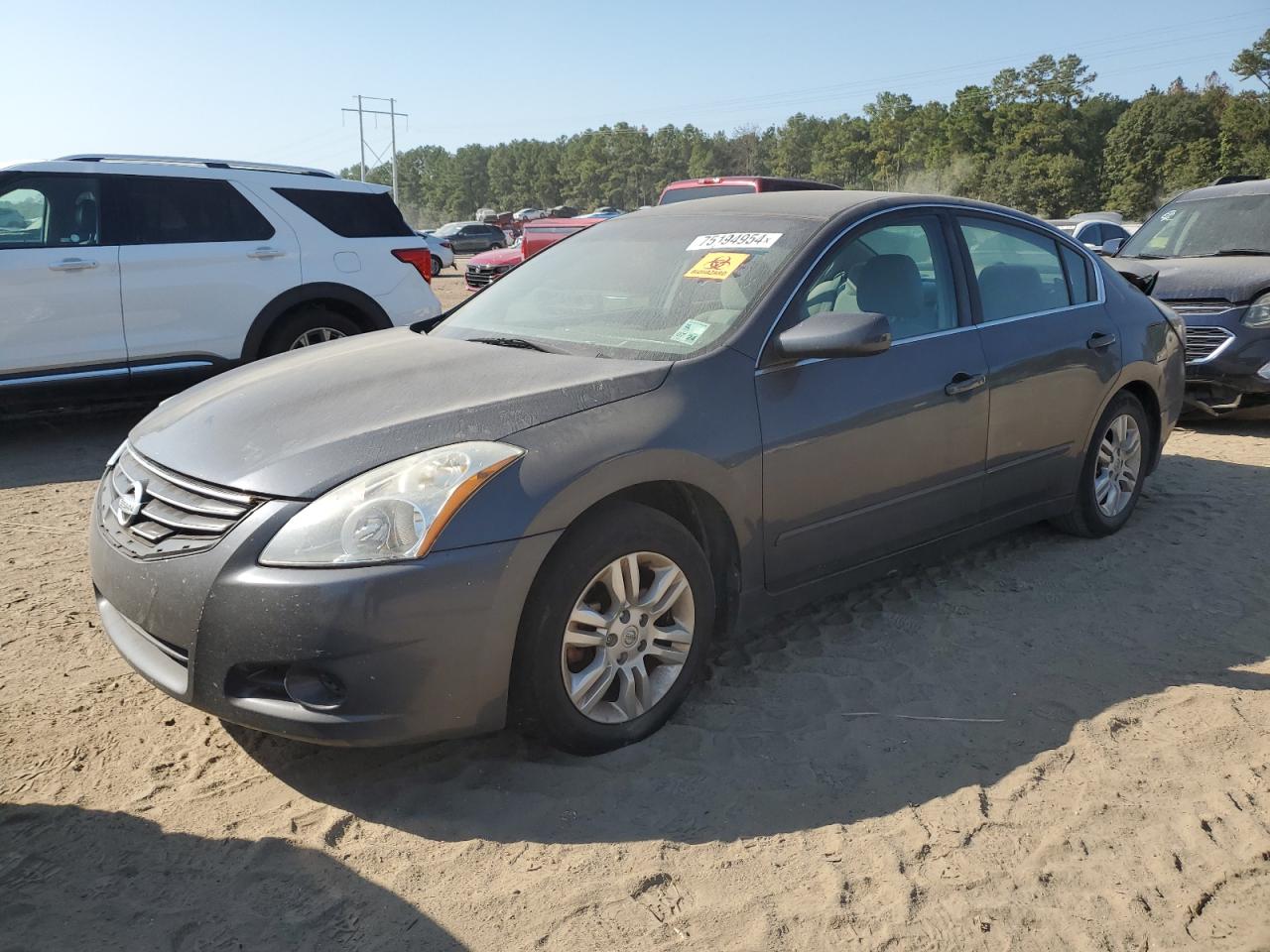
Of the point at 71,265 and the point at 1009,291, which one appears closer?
the point at 1009,291

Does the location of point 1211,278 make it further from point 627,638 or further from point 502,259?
point 502,259

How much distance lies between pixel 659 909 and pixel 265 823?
3.54 feet

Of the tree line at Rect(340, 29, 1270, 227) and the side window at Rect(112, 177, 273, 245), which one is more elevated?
the tree line at Rect(340, 29, 1270, 227)

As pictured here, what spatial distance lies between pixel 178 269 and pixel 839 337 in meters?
5.24

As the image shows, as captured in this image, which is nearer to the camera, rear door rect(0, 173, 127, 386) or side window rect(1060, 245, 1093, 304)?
side window rect(1060, 245, 1093, 304)

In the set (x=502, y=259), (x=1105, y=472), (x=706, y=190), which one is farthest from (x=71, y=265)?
(x=502, y=259)

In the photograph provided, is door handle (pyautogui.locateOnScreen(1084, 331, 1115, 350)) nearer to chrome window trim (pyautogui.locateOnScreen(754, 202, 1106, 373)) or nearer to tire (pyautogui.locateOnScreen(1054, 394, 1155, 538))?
chrome window trim (pyautogui.locateOnScreen(754, 202, 1106, 373))

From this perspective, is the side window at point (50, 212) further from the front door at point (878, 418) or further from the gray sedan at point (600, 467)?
the front door at point (878, 418)

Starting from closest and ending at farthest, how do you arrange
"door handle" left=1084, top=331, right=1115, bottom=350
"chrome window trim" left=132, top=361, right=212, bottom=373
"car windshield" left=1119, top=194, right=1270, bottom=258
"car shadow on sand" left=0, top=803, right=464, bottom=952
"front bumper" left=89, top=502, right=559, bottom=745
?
"car shadow on sand" left=0, top=803, right=464, bottom=952 → "front bumper" left=89, top=502, right=559, bottom=745 → "door handle" left=1084, top=331, right=1115, bottom=350 → "chrome window trim" left=132, top=361, right=212, bottom=373 → "car windshield" left=1119, top=194, right=1270, bottom=258

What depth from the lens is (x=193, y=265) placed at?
696 centimetres

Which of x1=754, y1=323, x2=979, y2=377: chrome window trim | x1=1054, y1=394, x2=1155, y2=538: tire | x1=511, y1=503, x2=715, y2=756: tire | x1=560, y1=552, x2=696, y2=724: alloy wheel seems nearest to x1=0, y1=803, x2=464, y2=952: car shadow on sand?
x1=511, y1=503, x2=715, y2=756: tire

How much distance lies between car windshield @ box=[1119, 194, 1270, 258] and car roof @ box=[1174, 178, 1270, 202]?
39 millimetres

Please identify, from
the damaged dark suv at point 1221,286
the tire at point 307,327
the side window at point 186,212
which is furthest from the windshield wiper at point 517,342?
the damaged dark suv at point 1221,286

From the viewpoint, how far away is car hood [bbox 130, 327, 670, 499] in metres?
2.79
